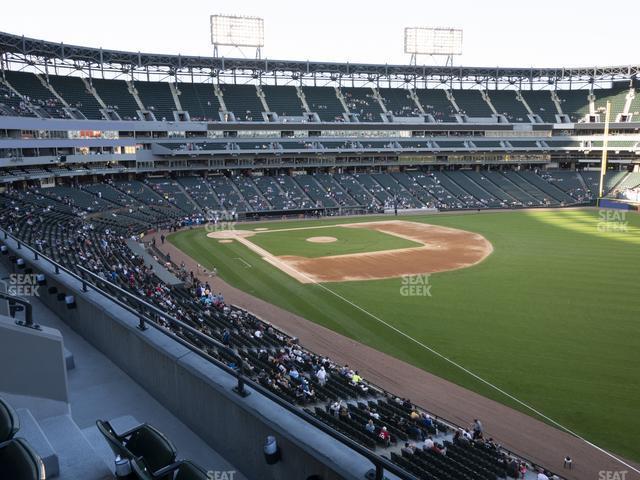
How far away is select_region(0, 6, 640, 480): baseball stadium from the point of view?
636 cm

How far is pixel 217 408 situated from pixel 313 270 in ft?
110

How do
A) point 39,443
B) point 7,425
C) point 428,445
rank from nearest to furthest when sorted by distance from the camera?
1. point 7,425
2. point 39,443
3. point 428,445

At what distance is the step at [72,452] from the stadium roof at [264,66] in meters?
65.9

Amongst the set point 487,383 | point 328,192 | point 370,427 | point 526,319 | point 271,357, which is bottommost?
point 487,383

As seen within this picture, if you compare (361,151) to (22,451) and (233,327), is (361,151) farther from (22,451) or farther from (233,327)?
(22,451)

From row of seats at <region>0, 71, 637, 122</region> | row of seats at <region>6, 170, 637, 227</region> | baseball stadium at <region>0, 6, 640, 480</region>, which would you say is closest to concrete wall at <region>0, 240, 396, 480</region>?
baseball stadium at <region>0, 6, 640, 480</region>

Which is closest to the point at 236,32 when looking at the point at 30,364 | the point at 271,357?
the point at 271,357

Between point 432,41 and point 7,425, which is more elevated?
point 432,41

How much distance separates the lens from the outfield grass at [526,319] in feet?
60.7

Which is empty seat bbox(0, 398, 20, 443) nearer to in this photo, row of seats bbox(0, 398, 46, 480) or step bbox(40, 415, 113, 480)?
row of seats bbox(0, 398, 46, 480)

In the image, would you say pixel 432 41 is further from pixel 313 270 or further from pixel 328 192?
pixel 313 270

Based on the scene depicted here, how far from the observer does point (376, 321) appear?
89.3 feet

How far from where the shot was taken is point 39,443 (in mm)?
5008

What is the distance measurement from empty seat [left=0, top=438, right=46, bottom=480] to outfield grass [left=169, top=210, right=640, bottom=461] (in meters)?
17.0
